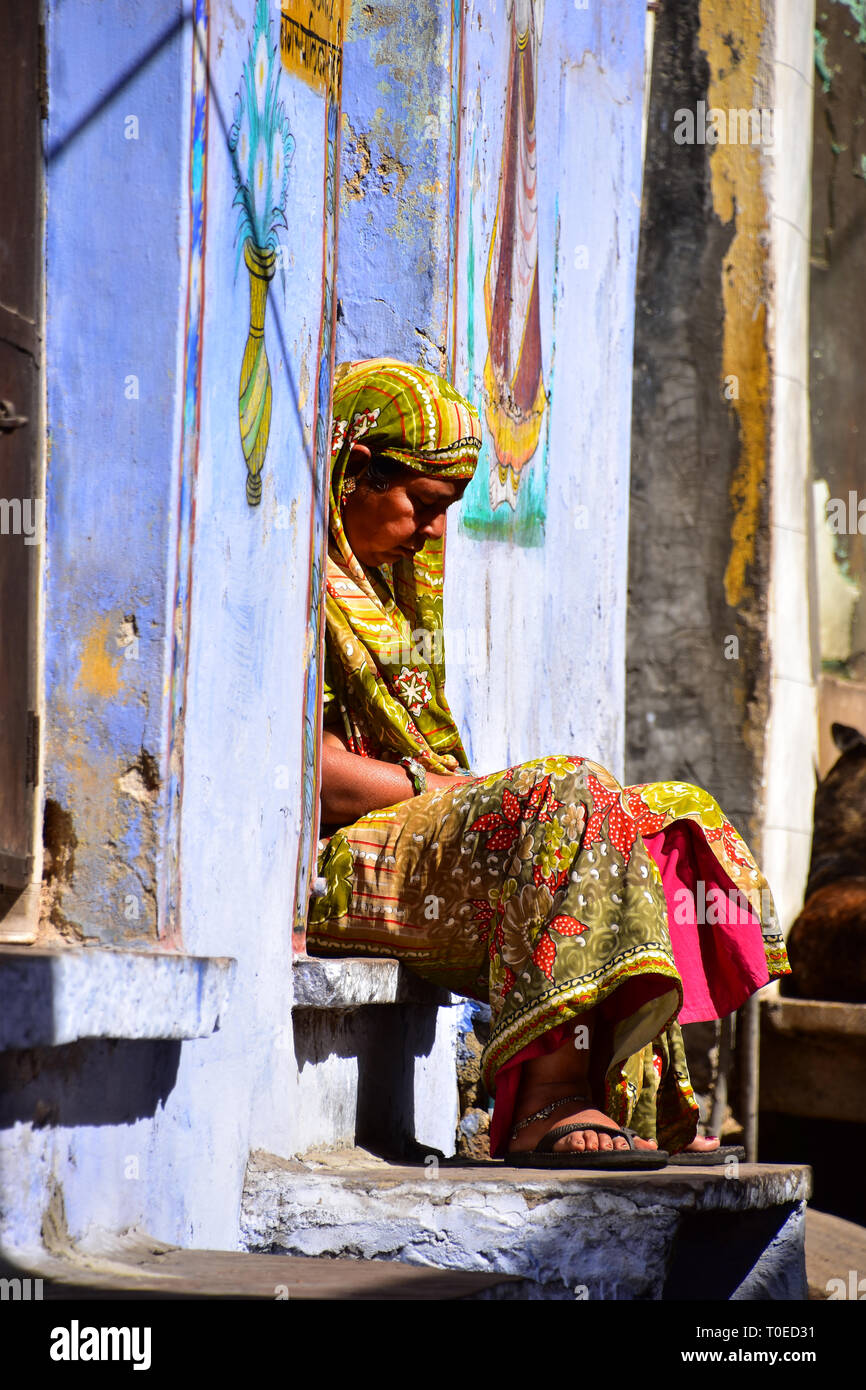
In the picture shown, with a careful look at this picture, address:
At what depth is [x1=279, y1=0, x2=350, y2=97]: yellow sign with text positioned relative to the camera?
107 inches

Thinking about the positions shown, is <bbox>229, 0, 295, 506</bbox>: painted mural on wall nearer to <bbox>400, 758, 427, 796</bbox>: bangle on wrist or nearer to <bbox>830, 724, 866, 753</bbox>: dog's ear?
<bbox>400, 758, 427, 796</bbox>: bangle on wrist

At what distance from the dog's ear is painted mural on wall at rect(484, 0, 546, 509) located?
229 centimetres

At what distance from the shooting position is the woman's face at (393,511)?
10.4 feet

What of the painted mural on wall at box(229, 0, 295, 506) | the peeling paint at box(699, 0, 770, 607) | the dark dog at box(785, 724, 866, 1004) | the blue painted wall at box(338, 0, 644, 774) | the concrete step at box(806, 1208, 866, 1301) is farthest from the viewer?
the peeling paint at box(699, 0, 770, 607)

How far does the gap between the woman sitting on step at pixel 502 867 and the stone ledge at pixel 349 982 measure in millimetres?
48

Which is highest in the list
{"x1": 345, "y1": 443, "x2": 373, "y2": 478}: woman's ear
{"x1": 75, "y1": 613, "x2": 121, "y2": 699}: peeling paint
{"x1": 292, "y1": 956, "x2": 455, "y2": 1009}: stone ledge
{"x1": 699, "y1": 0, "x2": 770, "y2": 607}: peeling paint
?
{"x1": 699, "y1": 0, "x2": 770, "y2": 607}: peeling paint

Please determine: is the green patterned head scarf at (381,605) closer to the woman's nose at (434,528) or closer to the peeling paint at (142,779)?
the woman's nose at (434,528)

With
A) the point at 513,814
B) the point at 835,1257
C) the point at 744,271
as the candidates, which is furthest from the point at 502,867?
the point at 744,271

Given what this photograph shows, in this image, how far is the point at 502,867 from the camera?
111 inches

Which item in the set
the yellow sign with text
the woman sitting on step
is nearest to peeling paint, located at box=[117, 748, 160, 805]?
the woman sitting on step

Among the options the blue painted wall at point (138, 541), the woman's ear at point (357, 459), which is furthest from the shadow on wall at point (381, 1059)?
the woman's ear at point (357, 459)

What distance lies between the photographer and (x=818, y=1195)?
20.3 ft

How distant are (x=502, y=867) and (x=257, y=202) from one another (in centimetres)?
113

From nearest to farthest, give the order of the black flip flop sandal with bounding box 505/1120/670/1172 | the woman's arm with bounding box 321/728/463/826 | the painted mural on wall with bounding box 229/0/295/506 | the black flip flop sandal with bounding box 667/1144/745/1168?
the painted mural on wall with bounding box 229/0/295/506, the black flip flop sandal with bounding box 505/1120/670/1172, the black flip flop sandal with bounding box 667/1144/745/1168, the woman's arm with bounding box 321/728/463/826
